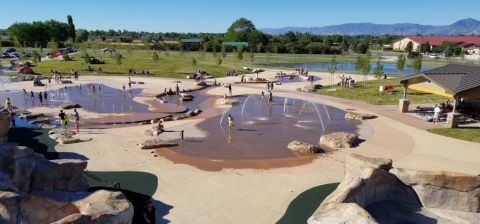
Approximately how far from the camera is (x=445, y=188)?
13.6m

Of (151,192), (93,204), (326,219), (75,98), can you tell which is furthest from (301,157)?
(75,98)

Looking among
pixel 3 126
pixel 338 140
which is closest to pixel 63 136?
pixel 3 126

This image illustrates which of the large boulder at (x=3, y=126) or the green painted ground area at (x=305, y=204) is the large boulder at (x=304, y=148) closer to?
the green painted ground area at (x=305, y=204)

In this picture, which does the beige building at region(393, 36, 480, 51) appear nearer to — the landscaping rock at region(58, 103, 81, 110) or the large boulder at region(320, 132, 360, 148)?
the large boulder at region(320, 132, 360, 148)

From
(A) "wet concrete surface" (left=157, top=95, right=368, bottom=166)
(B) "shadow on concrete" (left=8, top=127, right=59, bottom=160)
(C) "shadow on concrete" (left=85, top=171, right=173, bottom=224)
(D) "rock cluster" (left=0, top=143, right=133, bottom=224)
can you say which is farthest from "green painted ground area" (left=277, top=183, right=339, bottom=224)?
(B) "shadow on concrete" (left=8, top=127, right=59, bottom=160)

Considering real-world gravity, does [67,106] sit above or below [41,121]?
above

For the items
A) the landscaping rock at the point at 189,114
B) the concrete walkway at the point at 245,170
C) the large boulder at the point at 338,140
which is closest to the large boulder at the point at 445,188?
the concrete walkway at the point at 245,170

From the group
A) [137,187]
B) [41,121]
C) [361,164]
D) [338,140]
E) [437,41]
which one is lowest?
[137,187]

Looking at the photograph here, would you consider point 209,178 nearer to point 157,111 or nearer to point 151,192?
point 151,192

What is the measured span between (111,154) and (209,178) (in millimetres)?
7805

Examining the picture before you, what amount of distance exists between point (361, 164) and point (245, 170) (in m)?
7.07

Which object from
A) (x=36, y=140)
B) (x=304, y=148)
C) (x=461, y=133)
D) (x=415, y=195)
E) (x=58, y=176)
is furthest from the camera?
(x=461, y=133)

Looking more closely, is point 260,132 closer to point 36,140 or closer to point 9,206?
point 36,140

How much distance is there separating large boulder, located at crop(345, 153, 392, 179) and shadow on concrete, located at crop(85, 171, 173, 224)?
836cm
